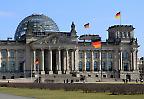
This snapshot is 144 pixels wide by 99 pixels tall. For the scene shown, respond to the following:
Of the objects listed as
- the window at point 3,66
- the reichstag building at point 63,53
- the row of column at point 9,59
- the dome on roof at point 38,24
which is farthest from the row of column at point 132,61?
the window at point 3,66

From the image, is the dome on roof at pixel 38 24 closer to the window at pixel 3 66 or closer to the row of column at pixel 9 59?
the row of column at pixel 9 59

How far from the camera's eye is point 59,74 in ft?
513

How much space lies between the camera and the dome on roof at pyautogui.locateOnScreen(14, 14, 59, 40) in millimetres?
172375

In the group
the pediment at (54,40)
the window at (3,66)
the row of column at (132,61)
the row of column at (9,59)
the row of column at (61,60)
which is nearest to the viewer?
the pediment at (54,40)

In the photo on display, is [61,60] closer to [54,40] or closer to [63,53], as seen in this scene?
[63,53]

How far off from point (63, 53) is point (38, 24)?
59.6ft

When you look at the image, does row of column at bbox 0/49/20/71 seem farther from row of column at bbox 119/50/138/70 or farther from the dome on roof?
row of column at bbox 119/50/138/70

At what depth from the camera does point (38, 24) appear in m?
174

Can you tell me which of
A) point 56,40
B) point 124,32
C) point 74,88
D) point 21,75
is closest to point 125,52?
point 124,32

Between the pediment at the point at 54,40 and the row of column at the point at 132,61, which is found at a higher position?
the pediment at the point at 54,40

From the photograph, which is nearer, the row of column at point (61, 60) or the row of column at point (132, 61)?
the row of column at point (61, 60)

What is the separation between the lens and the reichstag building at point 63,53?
16062cm

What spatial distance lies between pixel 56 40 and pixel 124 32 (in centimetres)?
2857

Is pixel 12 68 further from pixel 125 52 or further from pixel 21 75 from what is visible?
pixel 125 52
